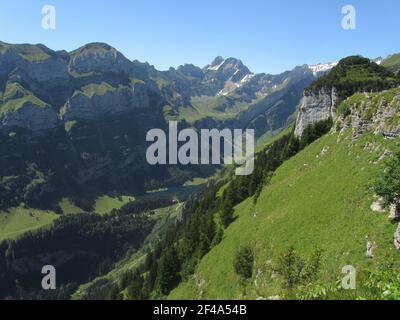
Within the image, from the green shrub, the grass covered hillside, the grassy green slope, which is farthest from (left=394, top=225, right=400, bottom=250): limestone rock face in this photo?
the grass covered hillside

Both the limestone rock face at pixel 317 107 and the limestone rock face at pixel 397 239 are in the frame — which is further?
the limestone rock face at pixel 317 107

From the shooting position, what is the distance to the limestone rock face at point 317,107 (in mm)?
126594

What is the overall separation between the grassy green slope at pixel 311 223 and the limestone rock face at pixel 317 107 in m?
31.3

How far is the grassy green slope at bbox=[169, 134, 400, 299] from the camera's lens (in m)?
49.0

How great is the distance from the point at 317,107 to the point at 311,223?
77.8m

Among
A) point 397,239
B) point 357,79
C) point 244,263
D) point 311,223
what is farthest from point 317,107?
point 397,239

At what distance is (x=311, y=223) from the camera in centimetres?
6278

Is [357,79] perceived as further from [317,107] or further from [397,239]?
[397,239]

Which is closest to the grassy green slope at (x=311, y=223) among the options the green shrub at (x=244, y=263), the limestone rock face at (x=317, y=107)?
the green shrub at (x=244, y=263)

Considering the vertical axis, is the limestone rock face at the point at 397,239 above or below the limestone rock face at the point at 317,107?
below

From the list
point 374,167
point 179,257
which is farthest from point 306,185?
point 179,257

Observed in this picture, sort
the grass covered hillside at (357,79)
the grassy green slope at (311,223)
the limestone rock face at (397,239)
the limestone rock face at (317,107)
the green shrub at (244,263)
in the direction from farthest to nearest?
the limestone rock face at (317,107) → the grass covered hillside at (357,79) → the green shrub at (244,263) → the grassy green slope at (311,223) → the limestone rock face at (397,239)

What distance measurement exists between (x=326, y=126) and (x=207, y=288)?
57.5m

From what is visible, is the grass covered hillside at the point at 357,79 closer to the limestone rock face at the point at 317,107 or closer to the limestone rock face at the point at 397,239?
the limestone rock face at the point at 317,107
